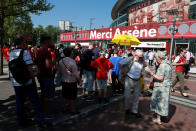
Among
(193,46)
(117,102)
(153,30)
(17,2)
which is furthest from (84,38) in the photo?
(117,102)

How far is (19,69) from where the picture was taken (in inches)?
108

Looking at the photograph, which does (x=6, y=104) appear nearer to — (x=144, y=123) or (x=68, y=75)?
(x=68, y=75)

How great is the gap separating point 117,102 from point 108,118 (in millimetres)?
1168

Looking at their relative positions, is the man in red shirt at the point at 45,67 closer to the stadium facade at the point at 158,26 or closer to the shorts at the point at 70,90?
the shorts at the point at 70,90

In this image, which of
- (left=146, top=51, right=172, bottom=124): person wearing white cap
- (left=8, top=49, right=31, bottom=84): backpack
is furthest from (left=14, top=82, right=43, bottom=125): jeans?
(left=146, top=51, right=172, bottom=124): person wearing white cap

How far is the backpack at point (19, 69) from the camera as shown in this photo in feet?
8.99

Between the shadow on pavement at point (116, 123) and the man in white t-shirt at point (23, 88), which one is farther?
the shadow on pavement at point (116, 123)

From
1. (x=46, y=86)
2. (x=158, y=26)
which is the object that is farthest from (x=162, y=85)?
(x=158, y=26)

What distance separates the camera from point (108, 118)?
366cm

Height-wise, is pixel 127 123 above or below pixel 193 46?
below

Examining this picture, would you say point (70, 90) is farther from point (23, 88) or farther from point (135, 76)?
point (135, 76)

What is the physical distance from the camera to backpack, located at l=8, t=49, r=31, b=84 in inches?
108

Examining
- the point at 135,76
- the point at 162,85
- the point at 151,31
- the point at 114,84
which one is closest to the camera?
the point at 162,85

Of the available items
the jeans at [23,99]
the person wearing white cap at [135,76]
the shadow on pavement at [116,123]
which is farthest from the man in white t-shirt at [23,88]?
the person wearing white cap at [135,76]
